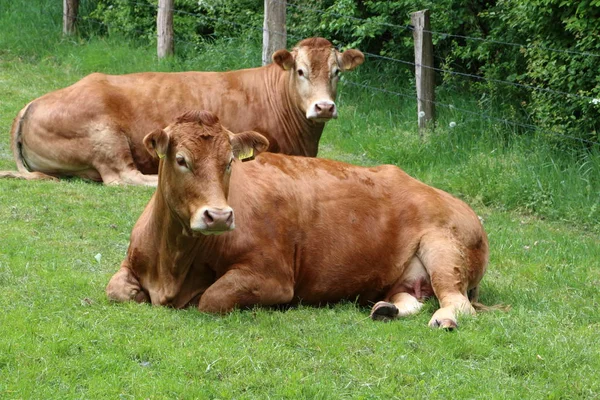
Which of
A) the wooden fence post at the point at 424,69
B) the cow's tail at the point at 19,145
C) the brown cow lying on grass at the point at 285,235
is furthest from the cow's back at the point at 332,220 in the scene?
the wooden fence post at the point at 424,69

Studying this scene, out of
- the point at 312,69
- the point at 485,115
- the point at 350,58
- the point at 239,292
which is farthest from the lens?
the point at 485,115

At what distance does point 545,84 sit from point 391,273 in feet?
21.4

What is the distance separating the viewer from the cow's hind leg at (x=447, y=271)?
23.6 feet

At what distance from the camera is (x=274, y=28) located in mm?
13688

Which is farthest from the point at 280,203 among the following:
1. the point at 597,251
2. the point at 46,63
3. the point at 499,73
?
the point at 46,63

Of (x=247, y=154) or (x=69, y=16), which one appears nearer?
(x=247, y=154)

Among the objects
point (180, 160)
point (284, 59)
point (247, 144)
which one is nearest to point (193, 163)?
point (180, 160)

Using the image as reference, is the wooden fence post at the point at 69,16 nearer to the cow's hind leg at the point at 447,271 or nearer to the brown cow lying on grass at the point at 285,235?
the brown cow lying on grass at the point at 285,235

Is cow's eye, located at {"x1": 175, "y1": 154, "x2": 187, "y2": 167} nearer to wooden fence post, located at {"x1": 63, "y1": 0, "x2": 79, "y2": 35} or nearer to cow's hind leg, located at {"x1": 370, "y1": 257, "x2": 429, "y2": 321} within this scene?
cow's hind leg, located at {"x1": 370, "y1": 257, "x2": 429, "y2": 321}

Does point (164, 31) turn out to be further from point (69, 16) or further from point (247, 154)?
point (247, 154)

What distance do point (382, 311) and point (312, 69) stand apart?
446 centimetres

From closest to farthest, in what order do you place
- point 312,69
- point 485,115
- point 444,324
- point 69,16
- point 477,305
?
point 444,324 < point 477,305 < point 312,69 < point 485,115 < point 69,16

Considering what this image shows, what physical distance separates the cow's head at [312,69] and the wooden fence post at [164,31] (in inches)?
240

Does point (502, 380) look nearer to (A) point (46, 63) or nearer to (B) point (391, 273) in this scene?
(B) point (391, 273)
